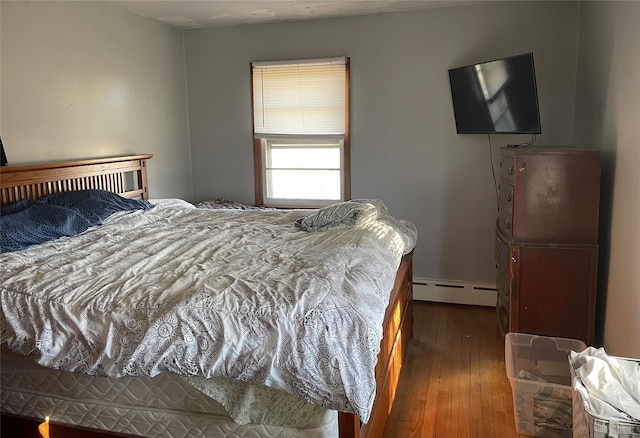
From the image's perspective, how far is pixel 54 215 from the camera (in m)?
2.63

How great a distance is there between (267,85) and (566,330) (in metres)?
3.02

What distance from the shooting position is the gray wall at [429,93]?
12.0 feet

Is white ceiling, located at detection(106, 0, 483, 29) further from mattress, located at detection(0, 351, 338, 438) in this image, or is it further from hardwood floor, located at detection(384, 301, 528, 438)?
mattress, located at detection(0, 351, 338, 438)

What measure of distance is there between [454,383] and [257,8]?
3018 mm

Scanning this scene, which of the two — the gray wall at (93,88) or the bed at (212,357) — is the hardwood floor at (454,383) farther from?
the gray wall at (93,88)

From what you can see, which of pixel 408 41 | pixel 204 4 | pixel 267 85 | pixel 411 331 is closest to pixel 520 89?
pixel 408 41

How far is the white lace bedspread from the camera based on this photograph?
61.0 inches

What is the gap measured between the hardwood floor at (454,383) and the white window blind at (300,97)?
72.0 inches

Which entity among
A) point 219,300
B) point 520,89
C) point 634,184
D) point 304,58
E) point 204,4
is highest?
point 204,4

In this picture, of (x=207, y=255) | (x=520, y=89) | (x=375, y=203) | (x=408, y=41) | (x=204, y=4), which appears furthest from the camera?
(x=408, y=41)

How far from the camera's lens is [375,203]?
3100 mm

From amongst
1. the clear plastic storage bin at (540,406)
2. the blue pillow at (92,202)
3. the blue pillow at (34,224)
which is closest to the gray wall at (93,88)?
the blue pillow at (92,202)

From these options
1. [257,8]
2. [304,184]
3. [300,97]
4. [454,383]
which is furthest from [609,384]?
[257,8]

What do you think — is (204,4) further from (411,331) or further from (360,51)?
(411,331)
